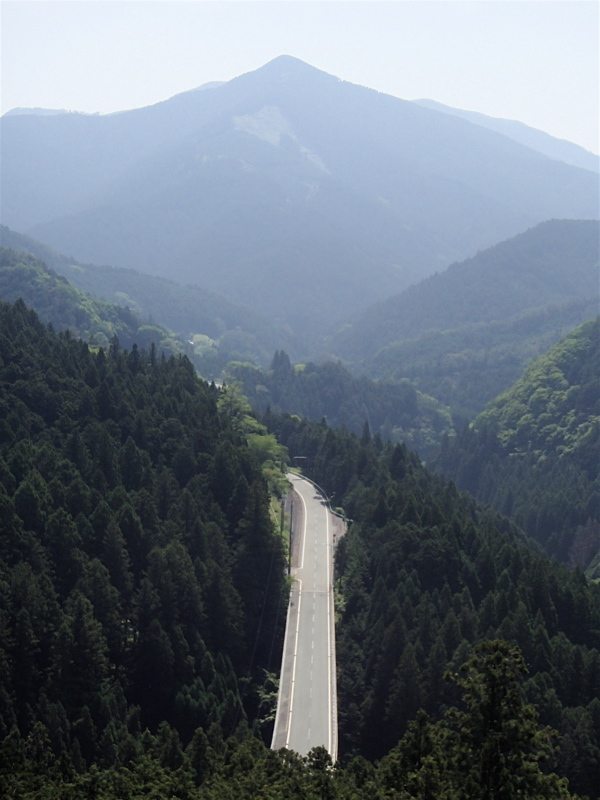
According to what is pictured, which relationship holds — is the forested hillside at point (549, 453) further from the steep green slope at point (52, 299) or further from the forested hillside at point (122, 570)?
the steep green slope at point (52, 299)

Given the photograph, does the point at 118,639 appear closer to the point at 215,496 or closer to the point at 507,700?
the point at 215,496

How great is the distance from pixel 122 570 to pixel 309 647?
11496 millimetres

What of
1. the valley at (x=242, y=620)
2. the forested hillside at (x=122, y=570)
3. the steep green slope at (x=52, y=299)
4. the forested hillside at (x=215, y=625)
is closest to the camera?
the forested hillside at (x=215, y=625)

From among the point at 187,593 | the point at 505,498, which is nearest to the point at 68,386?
A: the point at 187,593

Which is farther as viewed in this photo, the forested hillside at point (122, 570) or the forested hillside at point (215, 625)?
the forested hillside at point (122, 570)

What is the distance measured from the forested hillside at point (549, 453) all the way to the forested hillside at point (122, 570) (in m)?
45.4

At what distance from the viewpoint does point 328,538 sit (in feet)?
254

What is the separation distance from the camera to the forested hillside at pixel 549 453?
11771cm

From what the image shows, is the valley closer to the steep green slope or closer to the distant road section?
the distant road section

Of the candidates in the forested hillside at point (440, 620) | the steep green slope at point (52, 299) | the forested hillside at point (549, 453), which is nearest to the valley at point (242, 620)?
the forested hillside at point (440, 620)

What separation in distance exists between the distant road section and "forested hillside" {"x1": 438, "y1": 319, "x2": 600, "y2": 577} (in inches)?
1360

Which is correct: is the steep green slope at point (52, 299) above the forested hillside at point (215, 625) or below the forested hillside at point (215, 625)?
above

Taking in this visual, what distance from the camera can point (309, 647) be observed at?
60688mm

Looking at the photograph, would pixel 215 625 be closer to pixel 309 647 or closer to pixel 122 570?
pixel 309 647
